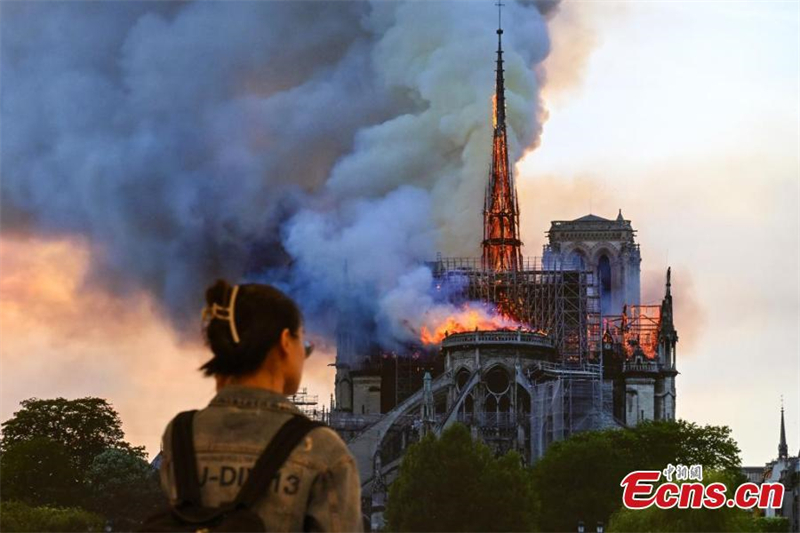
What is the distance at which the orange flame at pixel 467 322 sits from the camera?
137 metres

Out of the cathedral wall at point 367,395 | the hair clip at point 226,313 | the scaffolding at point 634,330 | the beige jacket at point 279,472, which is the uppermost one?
the scaffolding at point 634,330

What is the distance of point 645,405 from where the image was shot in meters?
145

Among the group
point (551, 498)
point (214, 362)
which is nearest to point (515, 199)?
point (551, 498)

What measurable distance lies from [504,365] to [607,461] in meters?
23.3

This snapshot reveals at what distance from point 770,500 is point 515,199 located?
31090 mm

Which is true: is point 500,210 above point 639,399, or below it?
above

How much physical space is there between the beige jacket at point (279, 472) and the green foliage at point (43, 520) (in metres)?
71.2

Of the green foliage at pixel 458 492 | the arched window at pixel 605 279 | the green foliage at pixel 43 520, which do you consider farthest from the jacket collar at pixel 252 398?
the arched window at pixel 605 279

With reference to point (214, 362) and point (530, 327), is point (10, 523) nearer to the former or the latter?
point (530, 327)

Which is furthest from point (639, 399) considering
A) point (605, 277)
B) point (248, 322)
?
point (248, 322)

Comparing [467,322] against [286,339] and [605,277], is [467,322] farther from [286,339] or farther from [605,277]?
[286,339]

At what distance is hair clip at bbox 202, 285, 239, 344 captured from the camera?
373 inches

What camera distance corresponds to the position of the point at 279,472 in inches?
369

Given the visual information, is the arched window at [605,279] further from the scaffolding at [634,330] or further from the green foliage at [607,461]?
the green foliage at [607,461]
